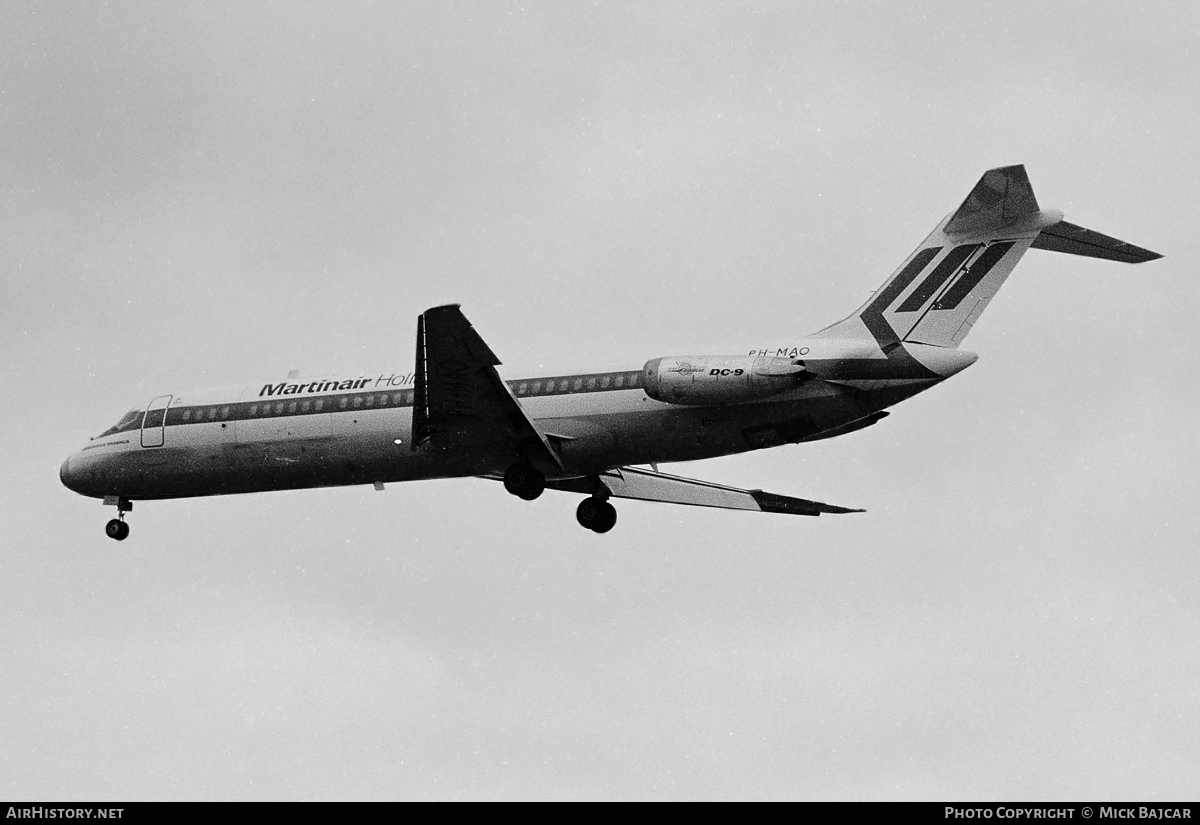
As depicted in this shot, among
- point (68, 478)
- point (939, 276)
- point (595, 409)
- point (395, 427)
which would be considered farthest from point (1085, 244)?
point (68, 478)

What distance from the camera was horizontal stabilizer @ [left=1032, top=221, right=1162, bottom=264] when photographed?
1069 inches

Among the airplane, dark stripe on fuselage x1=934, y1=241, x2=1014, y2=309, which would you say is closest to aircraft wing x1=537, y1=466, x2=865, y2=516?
the airplane

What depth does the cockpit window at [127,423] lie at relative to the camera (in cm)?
3391

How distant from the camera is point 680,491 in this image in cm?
3516

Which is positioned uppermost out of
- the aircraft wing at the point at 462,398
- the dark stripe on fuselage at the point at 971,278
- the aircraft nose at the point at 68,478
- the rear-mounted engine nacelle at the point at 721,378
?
the aircraft nose at the point at 68,478

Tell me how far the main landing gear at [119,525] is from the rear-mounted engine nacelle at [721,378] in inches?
486

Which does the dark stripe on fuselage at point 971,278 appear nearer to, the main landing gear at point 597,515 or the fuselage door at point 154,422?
the main landing gear at point 597,515

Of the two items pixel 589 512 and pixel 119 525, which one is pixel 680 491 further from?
pixel 119 525

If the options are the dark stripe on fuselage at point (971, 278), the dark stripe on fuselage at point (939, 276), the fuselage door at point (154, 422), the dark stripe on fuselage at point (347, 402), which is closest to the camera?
the dark stripe on fuselage at point (971, 278)

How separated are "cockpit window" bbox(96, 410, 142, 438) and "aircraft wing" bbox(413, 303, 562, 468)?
6.88 m

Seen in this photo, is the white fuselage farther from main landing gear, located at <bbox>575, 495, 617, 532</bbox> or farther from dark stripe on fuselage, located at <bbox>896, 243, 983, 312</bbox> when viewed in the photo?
main landing gear, located at <bbox>575, 495, 617, 532</bbox>

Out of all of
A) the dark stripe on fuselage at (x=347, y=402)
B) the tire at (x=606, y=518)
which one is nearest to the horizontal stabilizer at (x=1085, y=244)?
the dark stripe on fuselage at (x=347, y=402)

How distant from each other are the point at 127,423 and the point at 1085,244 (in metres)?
19.0
